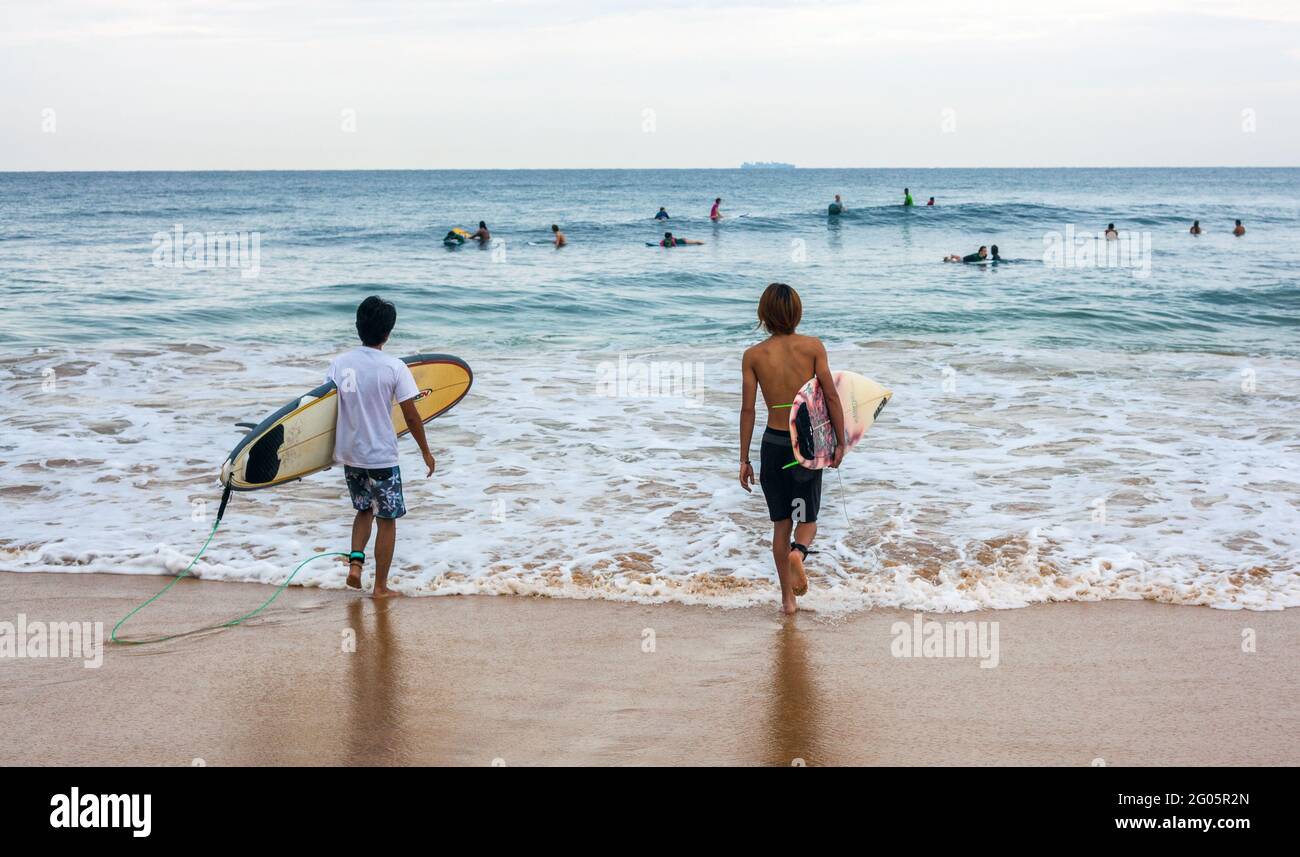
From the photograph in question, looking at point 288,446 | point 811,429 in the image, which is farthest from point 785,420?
point 288,446

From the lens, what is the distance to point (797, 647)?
4.67 m

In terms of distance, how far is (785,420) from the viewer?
4.97 m

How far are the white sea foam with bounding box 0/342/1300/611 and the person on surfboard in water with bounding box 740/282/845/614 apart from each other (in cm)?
40

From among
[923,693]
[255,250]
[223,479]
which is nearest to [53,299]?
[255,250]

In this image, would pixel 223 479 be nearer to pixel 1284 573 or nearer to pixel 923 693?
pixel 923 693

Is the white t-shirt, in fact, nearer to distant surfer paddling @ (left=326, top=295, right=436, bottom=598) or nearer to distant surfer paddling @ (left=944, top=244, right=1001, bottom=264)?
distant surfer paddling @ (left=326, top=295, right=436, bottom=598)

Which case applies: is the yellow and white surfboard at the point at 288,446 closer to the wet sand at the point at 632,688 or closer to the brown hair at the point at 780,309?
the wet sand at the point at 632,688

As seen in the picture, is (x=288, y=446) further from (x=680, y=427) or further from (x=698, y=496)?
(x=680, y=427)

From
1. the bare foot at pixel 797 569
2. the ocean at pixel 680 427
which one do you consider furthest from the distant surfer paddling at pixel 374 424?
the bare foot at pixel 797 569

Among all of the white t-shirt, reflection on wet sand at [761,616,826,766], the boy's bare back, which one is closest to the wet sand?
reflection on wet sand at [761,616,826,766]

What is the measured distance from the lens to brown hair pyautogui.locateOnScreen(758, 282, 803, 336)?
4863mm

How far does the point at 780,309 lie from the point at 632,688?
1.96 meters

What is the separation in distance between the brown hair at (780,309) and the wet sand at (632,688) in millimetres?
1496
